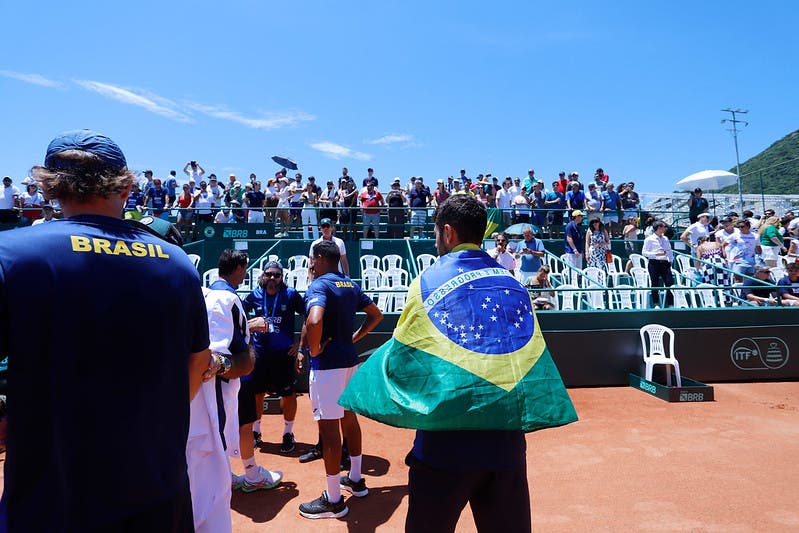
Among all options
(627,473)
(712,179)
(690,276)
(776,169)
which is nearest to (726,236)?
(690,276)

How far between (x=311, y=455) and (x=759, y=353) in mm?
7573

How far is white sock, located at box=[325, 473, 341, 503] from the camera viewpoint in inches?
165

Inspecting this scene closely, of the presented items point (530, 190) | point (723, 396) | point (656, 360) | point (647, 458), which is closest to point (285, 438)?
point (647, 458)

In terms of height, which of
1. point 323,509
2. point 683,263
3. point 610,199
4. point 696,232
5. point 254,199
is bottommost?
point 323,509

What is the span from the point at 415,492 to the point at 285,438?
397cm

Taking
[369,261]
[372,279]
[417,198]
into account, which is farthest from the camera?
[417,198]

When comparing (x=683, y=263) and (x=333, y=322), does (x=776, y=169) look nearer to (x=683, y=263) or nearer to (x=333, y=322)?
(x=683, y=263)

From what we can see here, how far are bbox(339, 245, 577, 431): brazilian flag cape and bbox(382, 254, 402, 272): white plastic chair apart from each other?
10695mm

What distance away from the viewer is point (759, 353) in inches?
349

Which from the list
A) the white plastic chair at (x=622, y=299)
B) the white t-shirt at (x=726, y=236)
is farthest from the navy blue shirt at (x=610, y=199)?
the white plastic chair at (x=622, y=299)

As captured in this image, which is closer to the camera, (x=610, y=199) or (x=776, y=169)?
(x=610, y=199)

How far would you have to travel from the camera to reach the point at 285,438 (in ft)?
19.0

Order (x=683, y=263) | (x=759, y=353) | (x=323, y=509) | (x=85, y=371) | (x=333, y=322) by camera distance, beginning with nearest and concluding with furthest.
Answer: (x=85, y=371) < (x=323, y=509) < (x=333, y=322) < (x=759, y=353) < (x=683, y=263)

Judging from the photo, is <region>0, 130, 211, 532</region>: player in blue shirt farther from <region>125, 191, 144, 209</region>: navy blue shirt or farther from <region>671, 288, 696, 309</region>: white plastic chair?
<region>125, 191, 144, 209</region>: navy blue shirt
